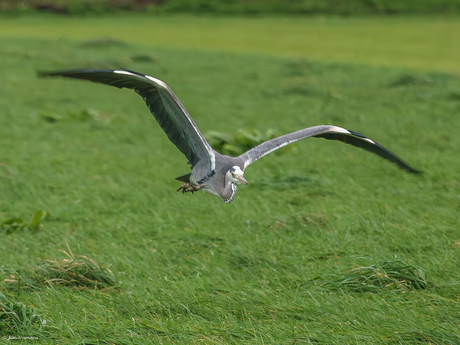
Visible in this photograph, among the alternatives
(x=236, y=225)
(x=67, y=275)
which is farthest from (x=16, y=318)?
(x=236, y=225)

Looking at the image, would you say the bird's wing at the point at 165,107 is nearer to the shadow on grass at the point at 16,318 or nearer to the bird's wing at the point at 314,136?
the bird's wing at the point at 314,136

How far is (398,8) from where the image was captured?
65.5 feet

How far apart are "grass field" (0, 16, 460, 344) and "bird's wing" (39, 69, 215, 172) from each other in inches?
31.0

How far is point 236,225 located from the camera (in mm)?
5172

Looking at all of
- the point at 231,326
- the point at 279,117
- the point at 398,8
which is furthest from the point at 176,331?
the point at 398,8

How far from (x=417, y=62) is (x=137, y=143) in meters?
7.39

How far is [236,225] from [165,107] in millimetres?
1712

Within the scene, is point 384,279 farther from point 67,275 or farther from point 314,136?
point 67,275

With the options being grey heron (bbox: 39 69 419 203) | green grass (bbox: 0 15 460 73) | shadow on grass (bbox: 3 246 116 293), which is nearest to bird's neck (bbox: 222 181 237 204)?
grey heron (bbox: 39 69 419 203)

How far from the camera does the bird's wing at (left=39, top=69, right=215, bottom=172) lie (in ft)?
11.4

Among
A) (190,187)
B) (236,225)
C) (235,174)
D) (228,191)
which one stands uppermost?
(235,174)

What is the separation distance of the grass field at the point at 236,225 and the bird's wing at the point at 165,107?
79 centimetres

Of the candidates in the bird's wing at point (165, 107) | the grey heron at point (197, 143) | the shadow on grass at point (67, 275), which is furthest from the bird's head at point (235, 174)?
the shadow on grass at point (67, 275)

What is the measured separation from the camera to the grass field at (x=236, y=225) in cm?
348
